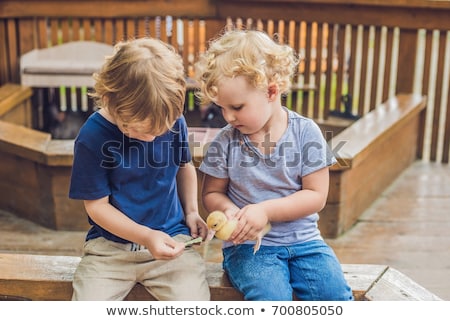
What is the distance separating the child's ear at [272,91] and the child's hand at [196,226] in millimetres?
374

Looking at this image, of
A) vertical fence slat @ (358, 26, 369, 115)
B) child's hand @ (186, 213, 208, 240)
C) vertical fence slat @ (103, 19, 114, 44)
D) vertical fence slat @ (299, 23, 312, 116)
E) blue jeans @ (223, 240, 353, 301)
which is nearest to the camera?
blue jeans @ (223, 240, 353, 301)

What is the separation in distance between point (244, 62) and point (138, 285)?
0.61 metres

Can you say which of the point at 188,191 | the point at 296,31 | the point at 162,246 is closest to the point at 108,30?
the point at 296,31

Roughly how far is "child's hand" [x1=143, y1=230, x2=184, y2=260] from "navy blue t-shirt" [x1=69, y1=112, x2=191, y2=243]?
0.10 metres

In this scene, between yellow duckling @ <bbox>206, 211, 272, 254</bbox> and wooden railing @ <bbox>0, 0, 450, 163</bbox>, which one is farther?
wooden railing @ <bbox>0, 0, 450, 163</bbox>

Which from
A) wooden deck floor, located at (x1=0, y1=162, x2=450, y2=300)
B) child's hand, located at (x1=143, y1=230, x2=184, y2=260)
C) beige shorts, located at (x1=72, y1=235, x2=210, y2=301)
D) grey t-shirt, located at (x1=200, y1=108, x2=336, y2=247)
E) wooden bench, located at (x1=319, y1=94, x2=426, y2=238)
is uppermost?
grey t-shirt, located at (x1=200, y1=108, x2=336, y2=247)

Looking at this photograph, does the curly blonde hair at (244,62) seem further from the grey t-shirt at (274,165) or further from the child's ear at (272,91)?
the grey t-shirt at (274,165)

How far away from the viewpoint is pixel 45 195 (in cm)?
302

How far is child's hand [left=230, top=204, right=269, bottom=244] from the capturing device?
5.89ft

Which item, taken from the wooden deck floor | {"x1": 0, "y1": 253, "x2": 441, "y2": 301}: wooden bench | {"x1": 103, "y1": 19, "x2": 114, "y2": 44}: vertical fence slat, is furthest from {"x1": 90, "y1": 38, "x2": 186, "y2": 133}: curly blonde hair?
{"x1": 103, "y1": 19, "x2": 114, "y2": 44}: vertical fence slat

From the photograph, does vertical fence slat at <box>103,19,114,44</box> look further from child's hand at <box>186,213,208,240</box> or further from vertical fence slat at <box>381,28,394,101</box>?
child's hand at <box>186,213,208,240</box>

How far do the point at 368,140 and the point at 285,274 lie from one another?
1392 millimetres
